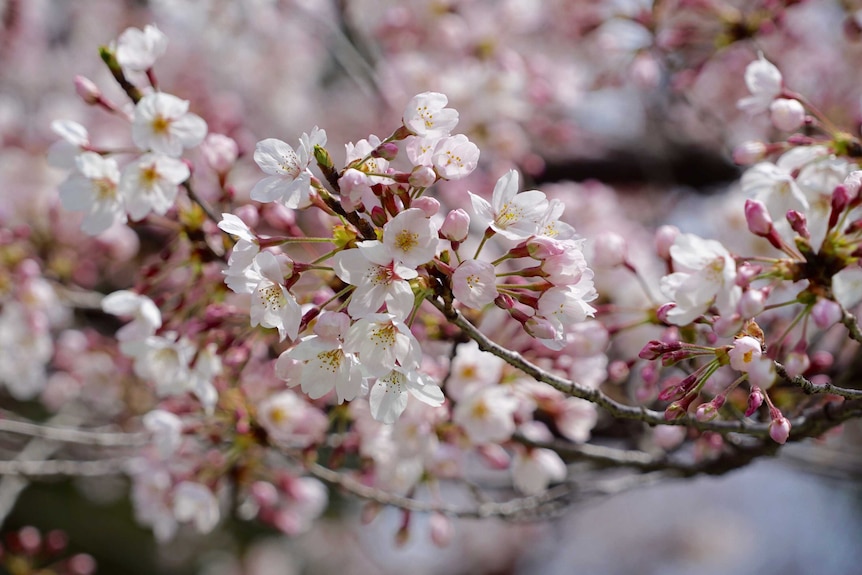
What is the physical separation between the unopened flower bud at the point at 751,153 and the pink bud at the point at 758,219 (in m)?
0.43

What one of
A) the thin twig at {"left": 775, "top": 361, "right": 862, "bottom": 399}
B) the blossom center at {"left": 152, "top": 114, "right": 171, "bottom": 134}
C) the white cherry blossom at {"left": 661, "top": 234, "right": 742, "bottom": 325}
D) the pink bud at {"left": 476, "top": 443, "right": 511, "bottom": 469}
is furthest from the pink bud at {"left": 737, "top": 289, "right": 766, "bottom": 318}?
the blossom center at {"left": 152, "top": 114, "right": 171, "bottom": 134}

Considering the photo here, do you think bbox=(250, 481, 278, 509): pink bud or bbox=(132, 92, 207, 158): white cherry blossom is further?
bbox=(250, 481, 278, 509): pink bud

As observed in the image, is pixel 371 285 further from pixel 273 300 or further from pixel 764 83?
pixel 764 83

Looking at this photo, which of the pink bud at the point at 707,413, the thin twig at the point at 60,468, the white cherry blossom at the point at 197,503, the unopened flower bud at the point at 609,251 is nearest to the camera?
the pink bud at the point at 707,413

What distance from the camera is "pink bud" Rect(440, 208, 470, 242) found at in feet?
3.41

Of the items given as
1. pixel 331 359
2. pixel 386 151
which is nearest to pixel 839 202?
pixel 386 151

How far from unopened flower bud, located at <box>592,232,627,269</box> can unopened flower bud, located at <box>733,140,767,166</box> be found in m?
0.29

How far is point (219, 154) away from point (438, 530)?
1.05 metres

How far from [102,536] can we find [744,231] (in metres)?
5.76

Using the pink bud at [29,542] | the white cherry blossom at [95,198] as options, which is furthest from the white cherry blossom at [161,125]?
the pink bud at [29,542]

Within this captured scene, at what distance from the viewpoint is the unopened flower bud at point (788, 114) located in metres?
1.43

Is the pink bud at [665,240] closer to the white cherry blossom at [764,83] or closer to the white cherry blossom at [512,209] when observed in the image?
the white cherry blossom at [764,83]

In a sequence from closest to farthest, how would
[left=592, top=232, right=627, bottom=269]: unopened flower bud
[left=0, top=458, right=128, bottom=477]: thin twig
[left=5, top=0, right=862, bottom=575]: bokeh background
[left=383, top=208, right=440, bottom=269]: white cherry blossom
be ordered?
[left=383, top=208, right=440, bottom=269]: white cherry blossom, [left=592, top=232, right=627, bottom=269]: unopened flower bud, [left=0, top=458, right=128, bottom=477]: thin twig, [left=5, top=0, right=862, bottom=575]: bokeh background

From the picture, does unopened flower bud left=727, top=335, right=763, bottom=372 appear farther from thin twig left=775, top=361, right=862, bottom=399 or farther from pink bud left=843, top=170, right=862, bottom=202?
A: pink bud left=843, top=170, right=862, bottom=202
